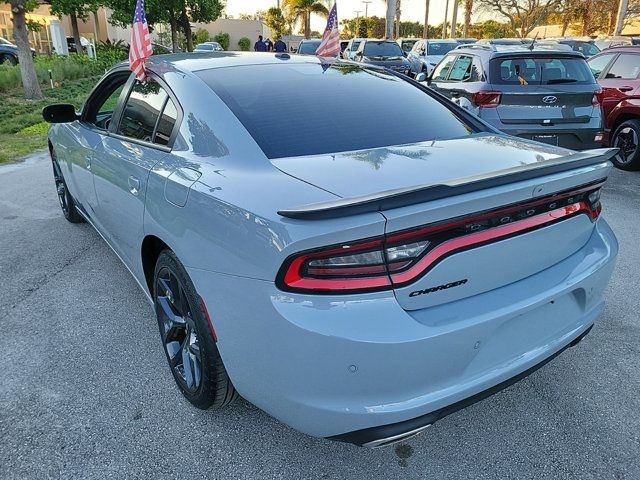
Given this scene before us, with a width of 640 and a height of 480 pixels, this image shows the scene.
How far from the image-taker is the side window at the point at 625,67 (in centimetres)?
699

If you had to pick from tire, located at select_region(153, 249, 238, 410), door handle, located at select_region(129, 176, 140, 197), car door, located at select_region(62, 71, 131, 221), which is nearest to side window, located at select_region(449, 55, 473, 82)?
car door, located at select_region(62, 71, 131, 221)

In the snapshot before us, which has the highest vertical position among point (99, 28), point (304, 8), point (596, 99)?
point (304, 8)

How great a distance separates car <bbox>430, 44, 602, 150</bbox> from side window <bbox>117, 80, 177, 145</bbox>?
4.44 metres

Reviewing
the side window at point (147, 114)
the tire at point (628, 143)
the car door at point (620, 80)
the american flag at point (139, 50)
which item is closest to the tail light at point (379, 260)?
the side window at point (147, 114)

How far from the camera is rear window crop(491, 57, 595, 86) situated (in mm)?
6301

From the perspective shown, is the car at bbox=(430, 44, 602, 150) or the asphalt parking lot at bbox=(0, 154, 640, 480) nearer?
the asphalt parking lot at bbox=(0, 154, 640, 480)

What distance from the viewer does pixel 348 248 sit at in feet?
5.36

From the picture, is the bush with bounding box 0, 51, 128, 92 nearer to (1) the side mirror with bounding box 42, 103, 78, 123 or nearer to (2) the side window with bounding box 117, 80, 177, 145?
(1) the side mirror with bounding box 42, 103, 78, 123

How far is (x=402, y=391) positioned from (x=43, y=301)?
2841 mm

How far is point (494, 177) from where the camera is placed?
5.95ft

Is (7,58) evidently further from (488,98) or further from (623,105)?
(623,105)

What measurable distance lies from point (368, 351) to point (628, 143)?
698 centimetres

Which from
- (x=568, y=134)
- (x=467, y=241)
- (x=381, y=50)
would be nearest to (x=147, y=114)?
(x=467, y=241)

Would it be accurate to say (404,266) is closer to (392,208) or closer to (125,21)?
(392,208)
